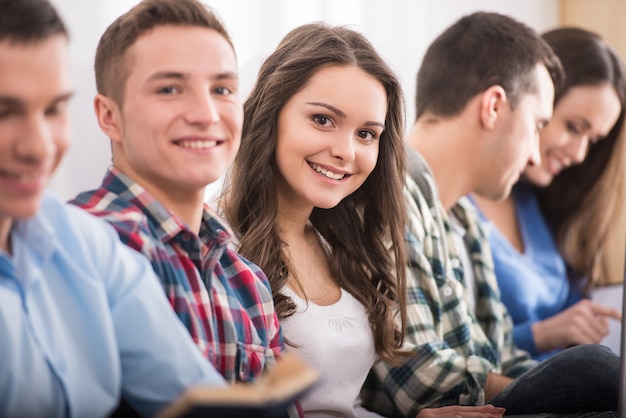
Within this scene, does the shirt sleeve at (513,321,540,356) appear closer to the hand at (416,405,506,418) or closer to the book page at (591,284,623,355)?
the book page at (591,284,623,355)

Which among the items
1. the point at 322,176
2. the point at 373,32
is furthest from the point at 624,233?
the point at 322,176

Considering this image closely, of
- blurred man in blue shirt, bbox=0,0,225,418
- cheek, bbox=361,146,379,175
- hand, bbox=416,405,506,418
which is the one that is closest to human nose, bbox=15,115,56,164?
blurred man in blue shirt, bbox=0,0,225,418

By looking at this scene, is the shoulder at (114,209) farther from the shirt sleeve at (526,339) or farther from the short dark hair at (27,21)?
the shirt sleeve at (526,339)

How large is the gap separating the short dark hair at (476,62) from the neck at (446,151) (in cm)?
3

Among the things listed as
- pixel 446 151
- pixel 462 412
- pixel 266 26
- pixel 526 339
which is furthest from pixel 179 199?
pixel 526 339

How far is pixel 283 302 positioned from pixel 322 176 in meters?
0.20

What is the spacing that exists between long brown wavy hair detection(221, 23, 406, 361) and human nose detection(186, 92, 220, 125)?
1.03ft

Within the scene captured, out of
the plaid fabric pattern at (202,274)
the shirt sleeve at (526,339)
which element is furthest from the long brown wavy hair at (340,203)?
the shirt sleeve at (526,339)

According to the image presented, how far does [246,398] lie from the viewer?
0.72 meters

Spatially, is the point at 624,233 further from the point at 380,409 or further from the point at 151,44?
the point at 151,44

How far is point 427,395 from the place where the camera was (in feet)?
5.15

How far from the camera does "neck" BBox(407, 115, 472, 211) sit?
1.86m

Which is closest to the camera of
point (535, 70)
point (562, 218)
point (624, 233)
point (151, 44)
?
point (151, 44)

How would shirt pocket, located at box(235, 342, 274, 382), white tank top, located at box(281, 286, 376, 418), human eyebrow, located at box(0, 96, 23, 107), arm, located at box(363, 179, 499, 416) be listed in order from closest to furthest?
human eyebrow, located at box(0, 96, 23, 107), shirt pocket, located at box(235, 342, 274, 382), white tank top, located at box(281, 286, 376, 418), arm, located at box(363, 179, 499, 416)
